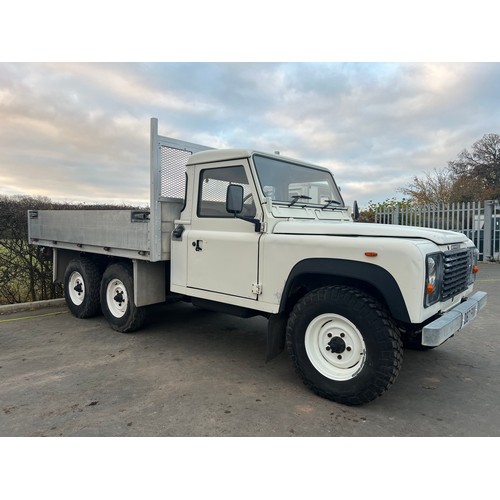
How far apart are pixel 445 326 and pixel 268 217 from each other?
1.89 metres

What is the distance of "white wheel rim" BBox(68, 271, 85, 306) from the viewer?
21.1 ft

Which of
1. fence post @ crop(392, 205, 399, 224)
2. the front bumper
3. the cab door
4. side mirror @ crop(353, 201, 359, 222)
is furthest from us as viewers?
fence post @ crop(392, 205, 399, 224)

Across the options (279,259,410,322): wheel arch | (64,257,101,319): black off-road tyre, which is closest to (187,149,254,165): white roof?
(279,259,410,322): wheel arch

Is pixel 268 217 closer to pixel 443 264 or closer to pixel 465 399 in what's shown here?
pixel 443 264

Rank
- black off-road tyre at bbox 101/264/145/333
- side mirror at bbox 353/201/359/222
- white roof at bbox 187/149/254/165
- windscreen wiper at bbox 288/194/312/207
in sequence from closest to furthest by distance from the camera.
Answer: white roof at bbox 187/149/254/165
windscreen wiper at bbox 288/194/312/207
side mirror at bbox 353/201/359/222
black off-road tyre at bbox 101/264/145/333

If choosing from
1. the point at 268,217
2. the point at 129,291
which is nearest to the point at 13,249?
the point at 129,291

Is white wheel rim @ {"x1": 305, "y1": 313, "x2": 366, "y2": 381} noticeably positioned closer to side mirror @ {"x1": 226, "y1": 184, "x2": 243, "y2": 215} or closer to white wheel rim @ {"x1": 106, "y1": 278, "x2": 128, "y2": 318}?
side mirror @ {"x1": 226, "y1": 184, "x2": 243, "y2": 215}

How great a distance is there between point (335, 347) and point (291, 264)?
860mm

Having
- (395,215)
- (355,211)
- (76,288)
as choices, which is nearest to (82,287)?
(76,288)

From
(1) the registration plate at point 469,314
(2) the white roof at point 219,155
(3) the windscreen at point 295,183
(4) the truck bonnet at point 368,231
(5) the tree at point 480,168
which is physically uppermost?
(5) the tree at point 480,168

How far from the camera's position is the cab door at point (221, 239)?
4.07 meters

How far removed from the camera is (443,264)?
3328mm

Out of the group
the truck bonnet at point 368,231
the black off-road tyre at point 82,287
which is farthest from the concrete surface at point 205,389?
the truck bonnet at point 368,231

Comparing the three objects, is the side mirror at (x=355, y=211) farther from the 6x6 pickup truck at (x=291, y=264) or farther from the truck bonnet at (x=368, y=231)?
the truck bonnet at (x=368, y=231)
